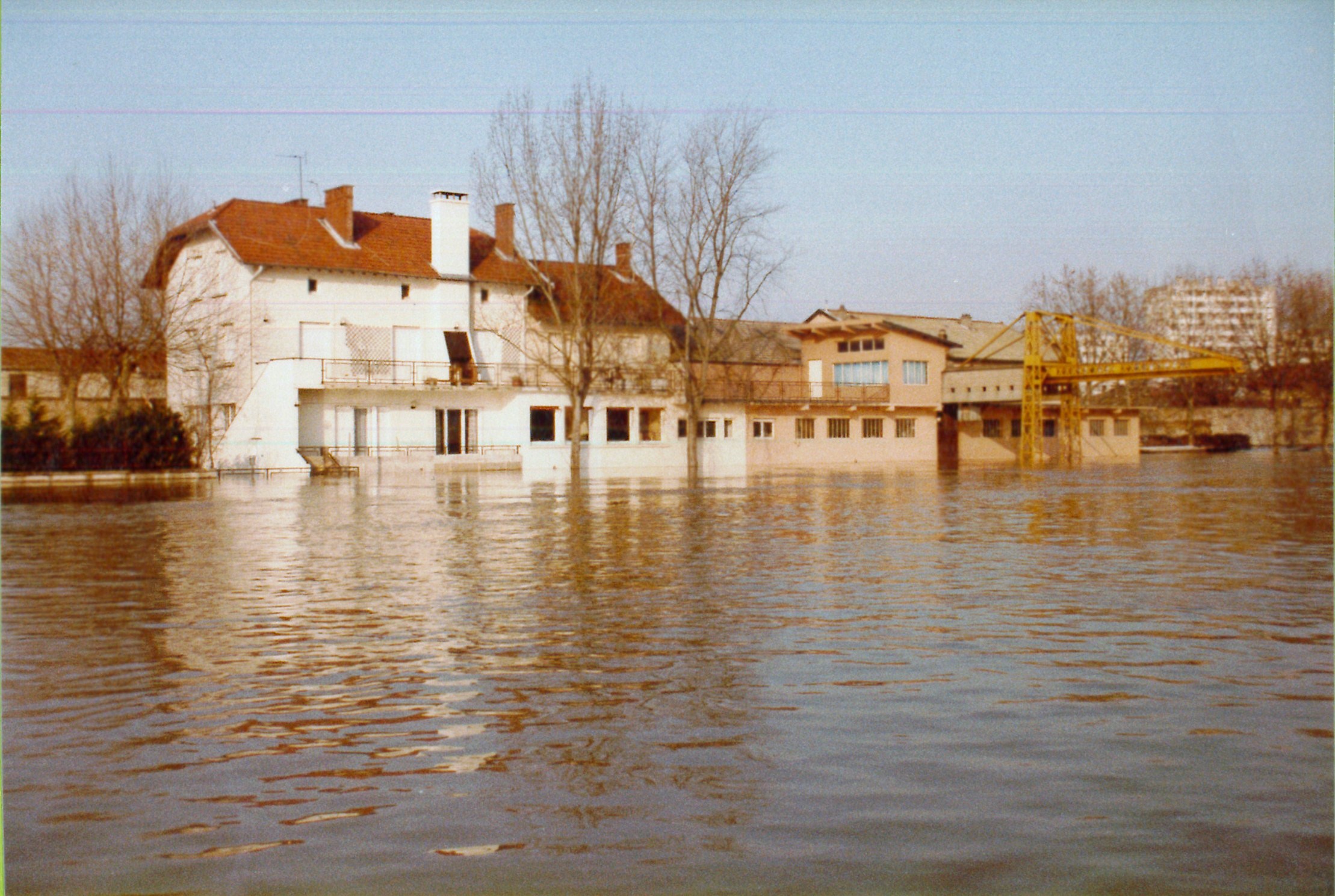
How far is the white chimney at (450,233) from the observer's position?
43719 millimetres

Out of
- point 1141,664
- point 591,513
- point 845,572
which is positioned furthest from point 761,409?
point 1141,664

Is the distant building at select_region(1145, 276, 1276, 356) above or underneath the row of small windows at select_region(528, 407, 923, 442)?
above

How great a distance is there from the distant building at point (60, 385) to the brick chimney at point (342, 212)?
7669 millimetres

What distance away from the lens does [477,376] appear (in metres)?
44.5

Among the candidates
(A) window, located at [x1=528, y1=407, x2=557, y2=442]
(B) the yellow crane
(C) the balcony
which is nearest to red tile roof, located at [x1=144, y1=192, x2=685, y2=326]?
(C) the balcony

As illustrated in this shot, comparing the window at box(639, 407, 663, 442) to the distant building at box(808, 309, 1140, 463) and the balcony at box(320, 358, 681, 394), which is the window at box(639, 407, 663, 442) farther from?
the distant building at box(808, 309, 1140, 463)

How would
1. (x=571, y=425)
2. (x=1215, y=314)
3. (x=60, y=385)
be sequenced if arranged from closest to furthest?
(x=1215, y=314), (x=60, y=385), (x=571, y=425)

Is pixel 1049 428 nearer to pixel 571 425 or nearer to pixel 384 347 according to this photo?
pixel 571 425

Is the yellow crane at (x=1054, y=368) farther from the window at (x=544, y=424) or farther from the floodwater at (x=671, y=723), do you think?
the floodwater at (x=671, y=723)

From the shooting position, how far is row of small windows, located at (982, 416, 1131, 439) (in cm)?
5725

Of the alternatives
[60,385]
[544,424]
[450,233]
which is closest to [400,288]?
[450,233]

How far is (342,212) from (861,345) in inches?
961

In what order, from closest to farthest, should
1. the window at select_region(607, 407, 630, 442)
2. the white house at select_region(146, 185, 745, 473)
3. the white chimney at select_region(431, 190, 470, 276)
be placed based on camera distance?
the white house at select_region(146, 185, 745, 473) → the white chimney at select_region(431, 190, 470, 276) → the window at select_region(607, 407, 630, 442)

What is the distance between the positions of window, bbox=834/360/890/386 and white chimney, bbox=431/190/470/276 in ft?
62.2
